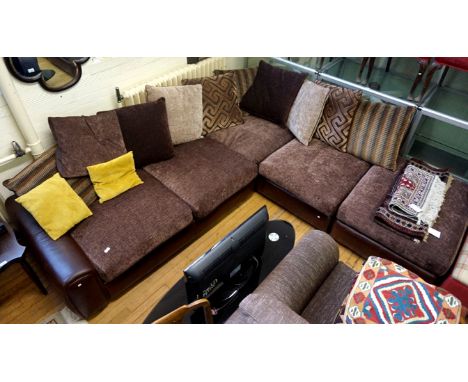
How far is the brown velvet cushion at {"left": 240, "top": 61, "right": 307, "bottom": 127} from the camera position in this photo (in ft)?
8.67

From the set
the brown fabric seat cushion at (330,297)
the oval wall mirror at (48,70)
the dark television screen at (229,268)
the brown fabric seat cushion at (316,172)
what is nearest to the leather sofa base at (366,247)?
the brown fabric seat cushion at (316,172)

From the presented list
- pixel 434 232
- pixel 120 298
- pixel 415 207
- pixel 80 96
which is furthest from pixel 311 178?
pixel 80 96

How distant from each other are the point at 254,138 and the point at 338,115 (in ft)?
2.28

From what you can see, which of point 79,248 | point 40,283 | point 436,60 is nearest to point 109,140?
point 79,248

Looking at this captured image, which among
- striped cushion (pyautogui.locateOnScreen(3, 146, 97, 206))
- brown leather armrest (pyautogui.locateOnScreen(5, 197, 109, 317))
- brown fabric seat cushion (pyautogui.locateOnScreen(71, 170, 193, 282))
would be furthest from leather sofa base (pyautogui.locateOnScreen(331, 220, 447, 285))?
striped cushion (pyautogui.locateOnScreen(3, 146, 97, 206))

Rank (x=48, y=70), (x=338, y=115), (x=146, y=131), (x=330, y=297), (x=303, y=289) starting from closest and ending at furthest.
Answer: (x=303, y=289), (x=330, y=297), (x=48, y=70), (x=146, y=131), (x=338, y=115)

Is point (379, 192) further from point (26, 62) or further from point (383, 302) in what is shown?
point (26, 62)

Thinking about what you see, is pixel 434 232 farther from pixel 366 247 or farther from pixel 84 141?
pixel 84 141

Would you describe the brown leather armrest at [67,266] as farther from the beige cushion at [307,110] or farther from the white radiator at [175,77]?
the beige cushion at [307,110]

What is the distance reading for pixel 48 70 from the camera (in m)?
1.99

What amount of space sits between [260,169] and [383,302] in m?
1.50

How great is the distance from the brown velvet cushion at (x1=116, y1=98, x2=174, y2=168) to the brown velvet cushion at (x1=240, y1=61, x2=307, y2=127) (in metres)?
0.90

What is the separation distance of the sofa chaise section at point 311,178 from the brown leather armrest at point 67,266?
1423mm

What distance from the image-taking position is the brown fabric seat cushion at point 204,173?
2145 millimetres
